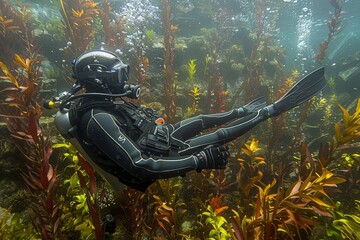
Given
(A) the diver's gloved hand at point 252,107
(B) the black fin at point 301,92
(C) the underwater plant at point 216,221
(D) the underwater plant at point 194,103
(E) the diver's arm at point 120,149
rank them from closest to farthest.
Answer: (E) the diver's arm at point 120,149 < (C) the underwater plant at point 216,221 < (B) the black fin at point 301,92 < (A) the diver's gloved hand at point 252,107 < (D) the underwater plant at point 194,103

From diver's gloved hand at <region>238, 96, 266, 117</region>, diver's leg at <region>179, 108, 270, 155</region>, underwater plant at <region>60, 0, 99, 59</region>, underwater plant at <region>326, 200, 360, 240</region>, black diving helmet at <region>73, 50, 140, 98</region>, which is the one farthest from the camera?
underwater plant at <region>60, 0, 99, 59</region>

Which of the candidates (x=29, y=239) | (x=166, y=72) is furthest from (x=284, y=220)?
(x=166, y=72)

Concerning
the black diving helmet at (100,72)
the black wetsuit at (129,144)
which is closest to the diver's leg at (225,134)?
the black wetsuit at (129,144)

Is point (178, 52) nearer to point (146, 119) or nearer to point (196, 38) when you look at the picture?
point (196, 38)

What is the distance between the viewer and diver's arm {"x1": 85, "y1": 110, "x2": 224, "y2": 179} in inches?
103

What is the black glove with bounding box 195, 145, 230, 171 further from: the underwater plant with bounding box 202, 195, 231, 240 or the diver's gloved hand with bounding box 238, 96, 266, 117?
the diver's gloved hand with bounding box 238, 96, 266, 117

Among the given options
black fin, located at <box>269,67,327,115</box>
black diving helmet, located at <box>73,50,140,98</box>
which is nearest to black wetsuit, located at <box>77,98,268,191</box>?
black diving helmet, located at <box>73,50,140,98</box>

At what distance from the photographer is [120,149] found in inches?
103

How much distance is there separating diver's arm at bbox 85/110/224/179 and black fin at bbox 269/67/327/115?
2.60m

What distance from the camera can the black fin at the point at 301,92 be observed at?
424 centimetres

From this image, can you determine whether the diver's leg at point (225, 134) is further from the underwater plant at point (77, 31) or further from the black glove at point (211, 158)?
the underwater plant at point (77, 31)

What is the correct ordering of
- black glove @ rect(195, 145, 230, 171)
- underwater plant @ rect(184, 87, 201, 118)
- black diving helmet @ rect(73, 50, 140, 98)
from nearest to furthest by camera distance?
1. black glove @ rect(195, 145, 230, 171)
2. black diving helmet @ rect(73, 50, 140, 98)
3. underwater plant @ rect(184, 87, 201, 118)

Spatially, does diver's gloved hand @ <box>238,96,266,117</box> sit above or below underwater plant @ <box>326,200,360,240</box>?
above

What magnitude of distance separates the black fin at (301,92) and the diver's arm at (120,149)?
2.60m
